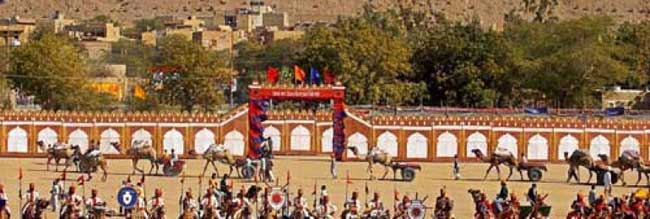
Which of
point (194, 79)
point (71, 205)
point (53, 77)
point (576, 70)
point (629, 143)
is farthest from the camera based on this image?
point (576, 70)

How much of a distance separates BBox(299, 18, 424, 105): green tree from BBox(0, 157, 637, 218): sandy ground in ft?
82.5

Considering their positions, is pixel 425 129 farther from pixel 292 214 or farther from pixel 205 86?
pixel 292 214

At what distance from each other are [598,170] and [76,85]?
40763 millimetres

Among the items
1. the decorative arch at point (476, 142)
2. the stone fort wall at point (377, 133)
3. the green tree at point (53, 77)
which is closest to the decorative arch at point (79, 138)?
the stone fort wall at point (377, 133)

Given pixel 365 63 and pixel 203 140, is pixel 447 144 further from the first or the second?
pixel 365 63

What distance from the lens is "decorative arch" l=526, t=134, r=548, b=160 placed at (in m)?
69.4

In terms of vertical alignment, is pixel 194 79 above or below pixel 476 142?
above

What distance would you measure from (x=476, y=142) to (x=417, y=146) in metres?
2.46

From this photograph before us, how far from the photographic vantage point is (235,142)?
6906 centimetres

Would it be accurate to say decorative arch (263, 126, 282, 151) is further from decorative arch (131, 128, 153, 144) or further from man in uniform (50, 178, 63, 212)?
man in uniform (50, 178, 63, 212)

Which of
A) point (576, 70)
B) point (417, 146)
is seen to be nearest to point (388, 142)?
point (417, 146)

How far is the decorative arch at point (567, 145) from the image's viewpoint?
2731 inches

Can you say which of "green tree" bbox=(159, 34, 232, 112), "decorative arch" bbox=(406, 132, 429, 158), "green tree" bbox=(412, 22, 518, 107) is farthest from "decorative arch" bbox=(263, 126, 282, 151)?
"green tree" bbox=(412, 22, 518, 107)

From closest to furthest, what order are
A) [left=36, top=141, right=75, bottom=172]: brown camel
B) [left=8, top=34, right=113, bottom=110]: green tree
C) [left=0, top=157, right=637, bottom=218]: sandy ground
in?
[left=0, top=157, right=637, bottom=218]: sandy ground < [left=36, top=141, right=75, bottom=172]: brown camel < [left=8, top=34, right=113, bottom=110]: green tree
